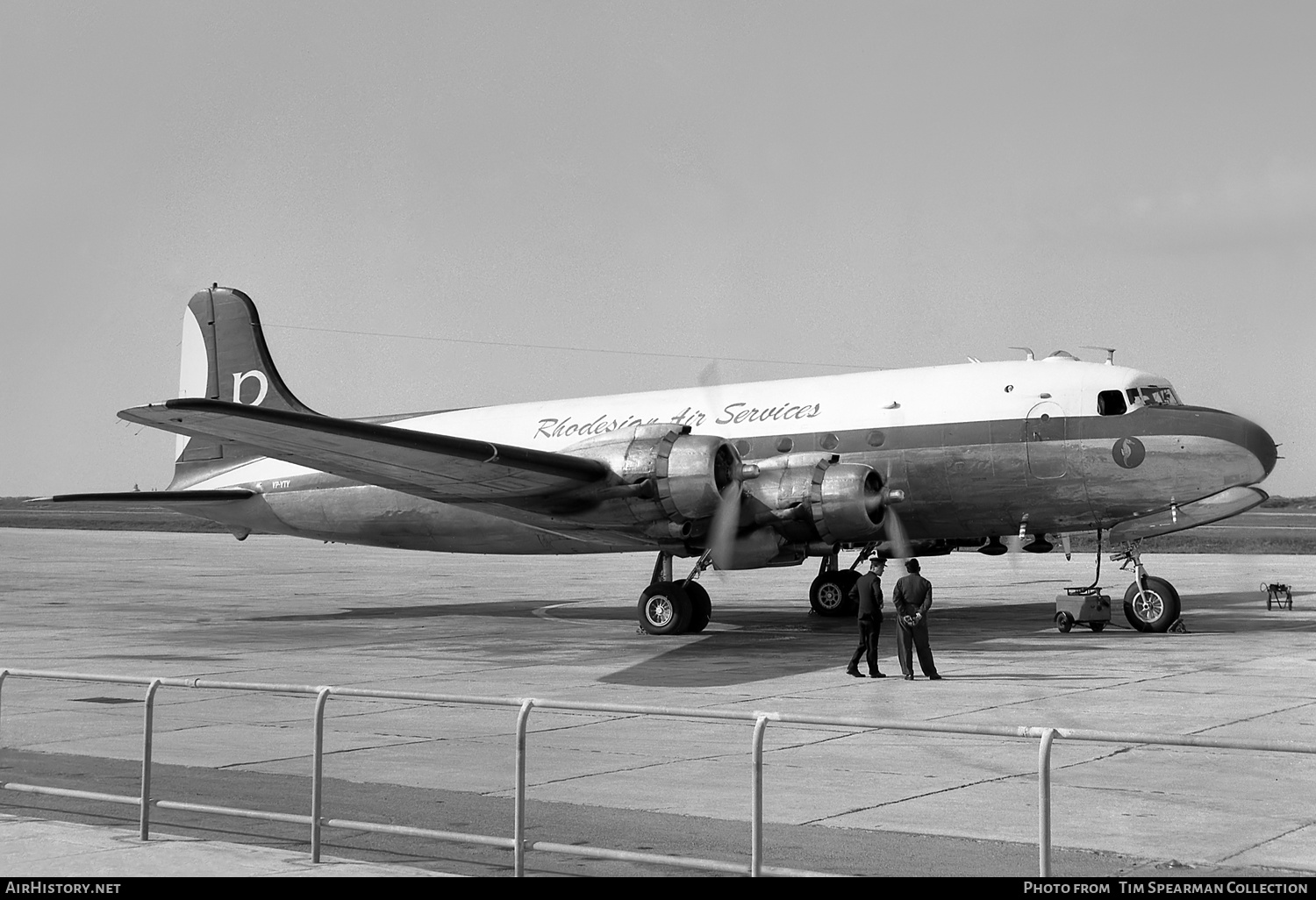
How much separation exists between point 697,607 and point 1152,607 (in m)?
7.27

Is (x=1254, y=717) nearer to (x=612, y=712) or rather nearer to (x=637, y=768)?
(x=637, y=768)

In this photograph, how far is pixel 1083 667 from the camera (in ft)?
58.9

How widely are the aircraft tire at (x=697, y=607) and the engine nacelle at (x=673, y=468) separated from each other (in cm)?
165

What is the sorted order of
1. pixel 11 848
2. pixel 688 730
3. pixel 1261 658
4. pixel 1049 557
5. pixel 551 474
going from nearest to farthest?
pixel 11 848 → pixel 688 730 → pixel 1261 658 → pixel 551 474 → pixel 1049 557

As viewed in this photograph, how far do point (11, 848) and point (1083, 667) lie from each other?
13.6 meters

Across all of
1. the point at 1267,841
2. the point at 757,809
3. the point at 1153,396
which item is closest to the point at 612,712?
the point at 757,809

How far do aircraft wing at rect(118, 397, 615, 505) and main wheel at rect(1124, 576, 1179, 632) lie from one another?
8.67 m

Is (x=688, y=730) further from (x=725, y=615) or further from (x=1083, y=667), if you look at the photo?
(x=725, y=615)

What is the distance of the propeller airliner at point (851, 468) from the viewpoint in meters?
21.5

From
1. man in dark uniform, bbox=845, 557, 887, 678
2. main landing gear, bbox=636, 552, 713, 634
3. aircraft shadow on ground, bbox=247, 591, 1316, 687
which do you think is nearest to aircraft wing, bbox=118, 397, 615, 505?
main landing gear, bbox=636, 552, 713, 634

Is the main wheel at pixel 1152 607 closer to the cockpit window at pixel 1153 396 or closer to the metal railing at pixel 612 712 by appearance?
the cockpit window at pixel 1153 396

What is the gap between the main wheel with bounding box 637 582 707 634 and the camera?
22938mm
